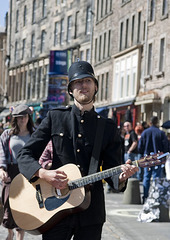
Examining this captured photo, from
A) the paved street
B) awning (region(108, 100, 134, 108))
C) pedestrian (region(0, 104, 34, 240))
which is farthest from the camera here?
awning (region(108, 100, 134, 108))

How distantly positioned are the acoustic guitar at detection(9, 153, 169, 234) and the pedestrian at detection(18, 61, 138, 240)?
0.21ft

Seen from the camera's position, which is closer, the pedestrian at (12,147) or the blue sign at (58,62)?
the pedestrian at (12,147)

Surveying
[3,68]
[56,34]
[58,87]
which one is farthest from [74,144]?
[3,68]

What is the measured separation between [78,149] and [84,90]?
1.43 feet

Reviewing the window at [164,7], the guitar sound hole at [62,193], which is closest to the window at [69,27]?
the window at [164,7]

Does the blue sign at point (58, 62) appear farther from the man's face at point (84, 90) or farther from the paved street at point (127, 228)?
the man's face at point (84, 90)

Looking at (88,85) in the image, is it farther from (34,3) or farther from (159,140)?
(34,3)

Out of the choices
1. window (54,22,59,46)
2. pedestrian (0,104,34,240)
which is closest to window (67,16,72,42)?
window (54,22,59,46)

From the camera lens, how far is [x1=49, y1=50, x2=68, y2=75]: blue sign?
142 feet

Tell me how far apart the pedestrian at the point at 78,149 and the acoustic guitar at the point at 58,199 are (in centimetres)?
6

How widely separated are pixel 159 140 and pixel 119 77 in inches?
1033

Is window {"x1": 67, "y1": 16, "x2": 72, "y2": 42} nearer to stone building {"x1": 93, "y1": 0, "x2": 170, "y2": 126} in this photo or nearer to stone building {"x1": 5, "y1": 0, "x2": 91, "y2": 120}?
stone building {"x1": 5, "y1": 0, "x2": 91, "y2": 120}

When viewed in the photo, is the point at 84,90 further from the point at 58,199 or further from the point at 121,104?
the point at 121,104

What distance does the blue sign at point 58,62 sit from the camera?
43.2 meters
